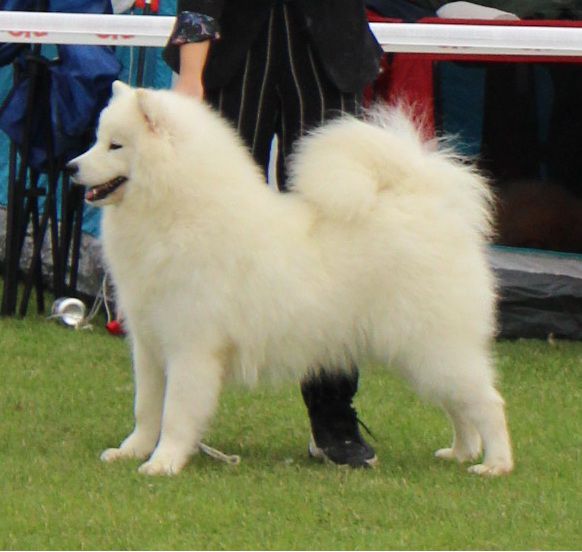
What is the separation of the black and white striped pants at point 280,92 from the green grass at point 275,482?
2.79 feet

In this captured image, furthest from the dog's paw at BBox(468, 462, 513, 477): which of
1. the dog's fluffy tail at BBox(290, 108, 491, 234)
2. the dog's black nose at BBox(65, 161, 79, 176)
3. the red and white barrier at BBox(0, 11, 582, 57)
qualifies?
the red and white barrier at BBox(0, 11, 582, 57)

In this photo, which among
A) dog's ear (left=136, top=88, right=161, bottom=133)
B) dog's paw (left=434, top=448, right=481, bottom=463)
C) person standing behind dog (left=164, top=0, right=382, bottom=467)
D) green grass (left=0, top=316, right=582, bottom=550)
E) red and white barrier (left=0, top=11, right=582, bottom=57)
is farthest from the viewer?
red and white barrier (left=0, top=11, right=582, bottom=57)

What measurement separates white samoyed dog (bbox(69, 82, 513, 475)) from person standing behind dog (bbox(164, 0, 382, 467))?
5.9 inches

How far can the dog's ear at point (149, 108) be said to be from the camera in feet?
13.2

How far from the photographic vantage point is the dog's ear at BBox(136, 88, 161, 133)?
403 centimetres

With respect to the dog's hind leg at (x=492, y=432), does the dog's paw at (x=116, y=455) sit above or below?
below

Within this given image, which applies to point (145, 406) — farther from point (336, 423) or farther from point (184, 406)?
point (336, 423)

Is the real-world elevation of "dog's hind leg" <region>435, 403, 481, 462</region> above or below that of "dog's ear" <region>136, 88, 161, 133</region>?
below

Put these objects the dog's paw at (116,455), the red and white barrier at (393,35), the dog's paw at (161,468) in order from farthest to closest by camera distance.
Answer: the red and white barrier at (393,35) → the dog's paw at (116,455) → the dog's paw at (161,468)

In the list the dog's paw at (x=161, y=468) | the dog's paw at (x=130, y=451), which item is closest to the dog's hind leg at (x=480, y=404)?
the dog's paw at (x=161, y=468)

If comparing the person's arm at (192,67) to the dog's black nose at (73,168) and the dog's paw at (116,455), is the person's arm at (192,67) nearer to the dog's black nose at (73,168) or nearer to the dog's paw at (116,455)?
the dog's black nose at (73,168)

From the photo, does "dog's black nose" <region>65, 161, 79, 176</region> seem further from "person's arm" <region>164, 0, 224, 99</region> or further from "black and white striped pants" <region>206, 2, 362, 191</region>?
"black and white striped pants" <region>206, 2, 362, 191</region>

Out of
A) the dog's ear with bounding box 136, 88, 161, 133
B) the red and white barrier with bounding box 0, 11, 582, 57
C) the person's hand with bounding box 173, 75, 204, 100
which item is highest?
the red and white barrier with bounding box 0, 11, 582, 57

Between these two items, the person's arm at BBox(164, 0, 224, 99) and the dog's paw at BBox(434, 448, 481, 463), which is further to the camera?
the dog's paw at BBox(434, 448, 481, 463)
